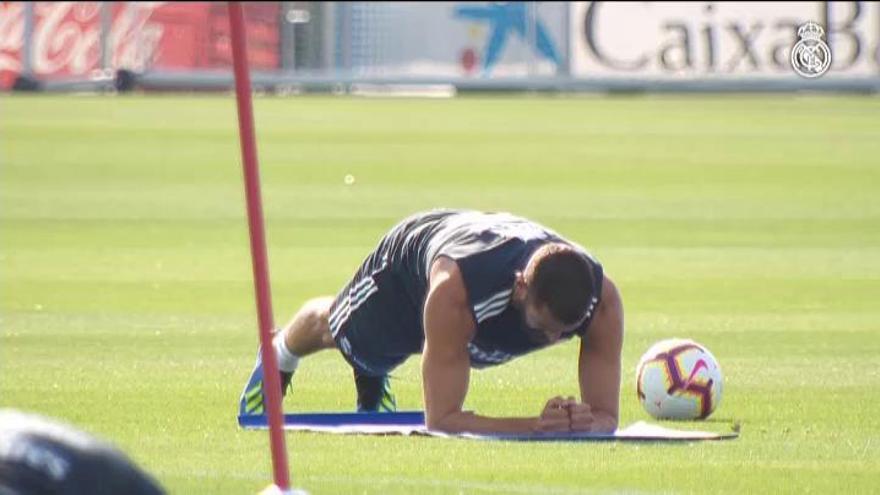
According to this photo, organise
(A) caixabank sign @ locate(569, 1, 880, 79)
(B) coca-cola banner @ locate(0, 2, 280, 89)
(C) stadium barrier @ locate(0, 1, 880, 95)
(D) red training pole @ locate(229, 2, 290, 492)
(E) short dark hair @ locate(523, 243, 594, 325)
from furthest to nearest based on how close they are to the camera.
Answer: (B) coca-cola banner @ locate(0, 2, 280, 89) < (C) stadium barrier @ locate(0, 1, 880, 95) < (A) caixabank sign @ locate(569, 1, 880, 79) < (E) short dark hair @ locate(523, 243, 594, 325) < (D) red training pole @ locate(229, 2, 290, 492)

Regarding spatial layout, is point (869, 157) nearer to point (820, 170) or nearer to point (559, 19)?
point (820, 170)

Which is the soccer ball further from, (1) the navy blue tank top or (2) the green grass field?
(1) the navy blue tank top

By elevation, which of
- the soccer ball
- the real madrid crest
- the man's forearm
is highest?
the man's forearm

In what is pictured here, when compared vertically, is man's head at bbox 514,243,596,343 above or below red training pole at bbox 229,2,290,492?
below

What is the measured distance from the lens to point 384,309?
1095 cm

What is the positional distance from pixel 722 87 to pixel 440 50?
5018mm

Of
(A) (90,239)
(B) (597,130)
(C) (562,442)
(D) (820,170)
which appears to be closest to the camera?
(C) (562,442)

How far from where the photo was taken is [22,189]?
27.0 metres

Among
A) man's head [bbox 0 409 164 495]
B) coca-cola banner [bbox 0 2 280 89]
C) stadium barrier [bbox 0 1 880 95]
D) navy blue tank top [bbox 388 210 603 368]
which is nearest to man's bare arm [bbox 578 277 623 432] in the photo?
navy blue tank top [bbox 388 210 603 368]

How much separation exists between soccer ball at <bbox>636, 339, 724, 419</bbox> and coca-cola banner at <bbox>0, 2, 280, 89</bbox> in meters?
33.3

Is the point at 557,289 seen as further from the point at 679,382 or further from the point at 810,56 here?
the point at 810,56

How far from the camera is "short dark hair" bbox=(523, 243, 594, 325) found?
9742mm

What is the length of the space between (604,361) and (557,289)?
0.79 m

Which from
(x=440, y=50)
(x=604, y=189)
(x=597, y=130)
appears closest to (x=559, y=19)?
(x=440, y=50)
